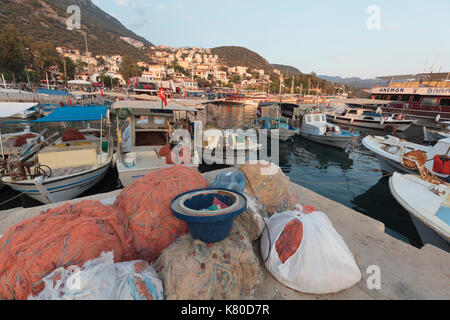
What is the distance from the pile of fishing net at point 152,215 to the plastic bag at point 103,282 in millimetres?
435

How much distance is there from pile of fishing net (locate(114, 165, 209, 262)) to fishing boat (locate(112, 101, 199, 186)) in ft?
11.8

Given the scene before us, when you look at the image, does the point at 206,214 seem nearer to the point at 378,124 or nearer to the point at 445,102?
the point at 378,124

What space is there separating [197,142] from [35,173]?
585cm

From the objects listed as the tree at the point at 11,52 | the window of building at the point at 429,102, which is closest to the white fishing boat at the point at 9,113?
the tree at the point at 11,52

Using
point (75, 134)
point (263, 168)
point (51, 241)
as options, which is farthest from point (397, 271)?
point (75, 134)

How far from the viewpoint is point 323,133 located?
16219 millimetres

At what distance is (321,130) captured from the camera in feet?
53.5

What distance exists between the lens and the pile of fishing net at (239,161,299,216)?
370 centimetres

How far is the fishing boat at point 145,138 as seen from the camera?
6.38 m

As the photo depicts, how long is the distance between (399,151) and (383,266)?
29.7 ft

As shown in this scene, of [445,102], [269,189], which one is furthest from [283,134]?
[445,102]

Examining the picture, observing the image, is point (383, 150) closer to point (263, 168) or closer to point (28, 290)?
point (263, 168)

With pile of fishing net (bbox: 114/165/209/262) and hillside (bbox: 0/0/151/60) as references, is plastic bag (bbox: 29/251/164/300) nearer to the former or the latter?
pile of fishing net (bbox: 114/165/209/262)

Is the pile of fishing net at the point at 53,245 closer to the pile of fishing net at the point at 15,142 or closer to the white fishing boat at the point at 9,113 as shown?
the white fishing boat at the point at 9,113
